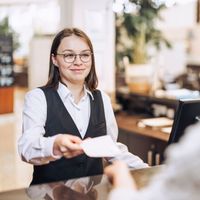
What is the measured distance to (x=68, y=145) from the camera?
4.89 feet

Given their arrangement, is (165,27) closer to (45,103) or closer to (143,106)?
(143,106)

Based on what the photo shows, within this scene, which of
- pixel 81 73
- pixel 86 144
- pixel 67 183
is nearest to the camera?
pixel 86 144

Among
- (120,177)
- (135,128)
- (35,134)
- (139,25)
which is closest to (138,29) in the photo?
(139,25)

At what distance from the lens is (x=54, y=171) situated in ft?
6.23

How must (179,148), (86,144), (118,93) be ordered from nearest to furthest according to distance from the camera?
(179,148)
(86,144)
(118,93)

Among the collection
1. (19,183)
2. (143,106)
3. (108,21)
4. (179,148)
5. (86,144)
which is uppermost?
(108,21)

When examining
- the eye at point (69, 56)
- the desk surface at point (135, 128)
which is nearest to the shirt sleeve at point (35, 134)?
the eye at point (69, 56)

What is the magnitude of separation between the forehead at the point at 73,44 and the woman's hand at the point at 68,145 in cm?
52

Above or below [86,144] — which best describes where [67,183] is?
below

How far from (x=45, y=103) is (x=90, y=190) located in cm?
54

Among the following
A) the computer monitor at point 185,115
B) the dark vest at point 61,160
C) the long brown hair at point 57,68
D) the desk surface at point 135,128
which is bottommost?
the desk surface at point 135,128

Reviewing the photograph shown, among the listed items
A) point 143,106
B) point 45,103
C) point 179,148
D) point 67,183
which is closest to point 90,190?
point 67,183

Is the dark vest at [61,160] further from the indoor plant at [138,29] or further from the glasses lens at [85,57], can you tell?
the indoor plant at [138,29]

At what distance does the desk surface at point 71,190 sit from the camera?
1.46 metres
